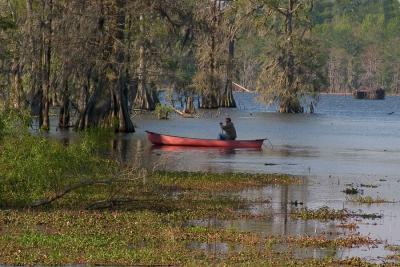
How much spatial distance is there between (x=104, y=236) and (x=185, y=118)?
6153cm

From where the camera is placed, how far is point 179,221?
23.1 meters

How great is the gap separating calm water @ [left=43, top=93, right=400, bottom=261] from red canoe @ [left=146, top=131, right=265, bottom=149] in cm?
53

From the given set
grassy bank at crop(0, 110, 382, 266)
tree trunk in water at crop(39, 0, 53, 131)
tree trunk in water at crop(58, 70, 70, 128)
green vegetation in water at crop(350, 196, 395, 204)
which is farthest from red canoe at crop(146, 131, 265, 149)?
green vegetation in water at crop(350, 196, 395, 204)

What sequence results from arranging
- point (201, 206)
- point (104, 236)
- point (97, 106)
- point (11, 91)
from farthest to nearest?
point (11, 91) < point (97, 106) < point (201, 206) < point (104, 236)

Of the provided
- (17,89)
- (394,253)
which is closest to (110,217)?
(394,253)

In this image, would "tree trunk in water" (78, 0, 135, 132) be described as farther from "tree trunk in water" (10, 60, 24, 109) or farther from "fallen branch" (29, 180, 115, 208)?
"fallen branch" (29, 180, 115, 208)

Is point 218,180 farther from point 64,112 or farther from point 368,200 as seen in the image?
point 64,112

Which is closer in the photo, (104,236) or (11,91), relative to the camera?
(104,236)

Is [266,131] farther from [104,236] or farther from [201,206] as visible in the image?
[104,236]

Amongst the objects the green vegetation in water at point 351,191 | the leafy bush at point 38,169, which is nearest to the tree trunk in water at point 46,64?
the green vegetation in water at point 351,191

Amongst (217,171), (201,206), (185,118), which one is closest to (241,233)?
(201,206)

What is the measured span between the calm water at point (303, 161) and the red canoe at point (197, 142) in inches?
20.7

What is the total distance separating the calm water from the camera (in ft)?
77.3

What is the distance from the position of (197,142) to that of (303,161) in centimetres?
615
